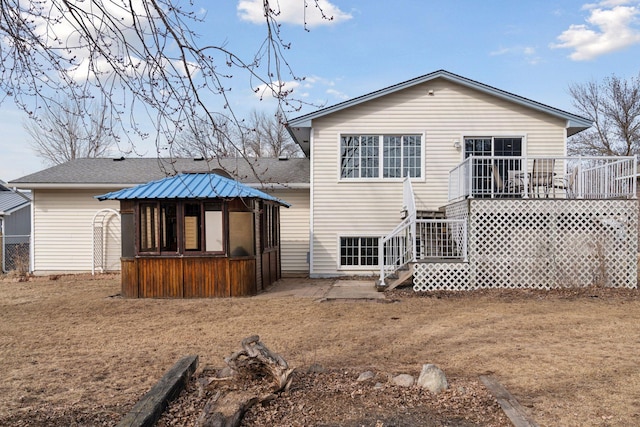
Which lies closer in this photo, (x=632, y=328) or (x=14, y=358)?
(x=14, y=358)

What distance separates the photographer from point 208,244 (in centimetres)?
1141

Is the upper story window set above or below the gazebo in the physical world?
above

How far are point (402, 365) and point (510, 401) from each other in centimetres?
165

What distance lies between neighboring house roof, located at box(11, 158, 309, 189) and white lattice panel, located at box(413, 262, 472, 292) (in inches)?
184

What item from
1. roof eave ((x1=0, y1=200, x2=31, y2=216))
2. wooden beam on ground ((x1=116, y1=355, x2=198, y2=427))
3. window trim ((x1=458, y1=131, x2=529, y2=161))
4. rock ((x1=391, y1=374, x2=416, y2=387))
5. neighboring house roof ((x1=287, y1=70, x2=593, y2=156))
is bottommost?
rock ((x1=391, y1=374, x2=416, y2=387))

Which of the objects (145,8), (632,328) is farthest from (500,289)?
(145,8)

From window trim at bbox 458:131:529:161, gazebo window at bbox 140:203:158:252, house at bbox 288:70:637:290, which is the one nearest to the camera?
gazebo window at bbox 140:203:158:252

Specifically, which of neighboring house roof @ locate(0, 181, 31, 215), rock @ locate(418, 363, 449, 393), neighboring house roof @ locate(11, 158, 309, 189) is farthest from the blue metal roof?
neighboring house roof @ locate(0, 181, 31, 215)

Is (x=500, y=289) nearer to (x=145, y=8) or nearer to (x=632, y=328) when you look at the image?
(x=632, y=328)

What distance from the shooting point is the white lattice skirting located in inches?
461

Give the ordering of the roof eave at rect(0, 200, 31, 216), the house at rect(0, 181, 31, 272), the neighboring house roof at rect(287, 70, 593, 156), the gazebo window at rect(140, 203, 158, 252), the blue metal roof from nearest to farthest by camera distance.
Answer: the blue metal roof, the gazebo window at rect(140, 203, 158, 252), the neighboring house roof at rect(287, 70, 593, 156), the house at rect(0, 181, 31, 272), the roof eave at rect(0, 200, 31, 216)

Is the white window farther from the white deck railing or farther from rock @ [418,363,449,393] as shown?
rock @ [418,363,449,393]

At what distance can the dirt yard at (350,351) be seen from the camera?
4.11 m

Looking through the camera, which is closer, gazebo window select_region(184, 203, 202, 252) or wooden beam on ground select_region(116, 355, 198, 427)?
wooden beam on ground select_region(116, 355, 198, 427)
